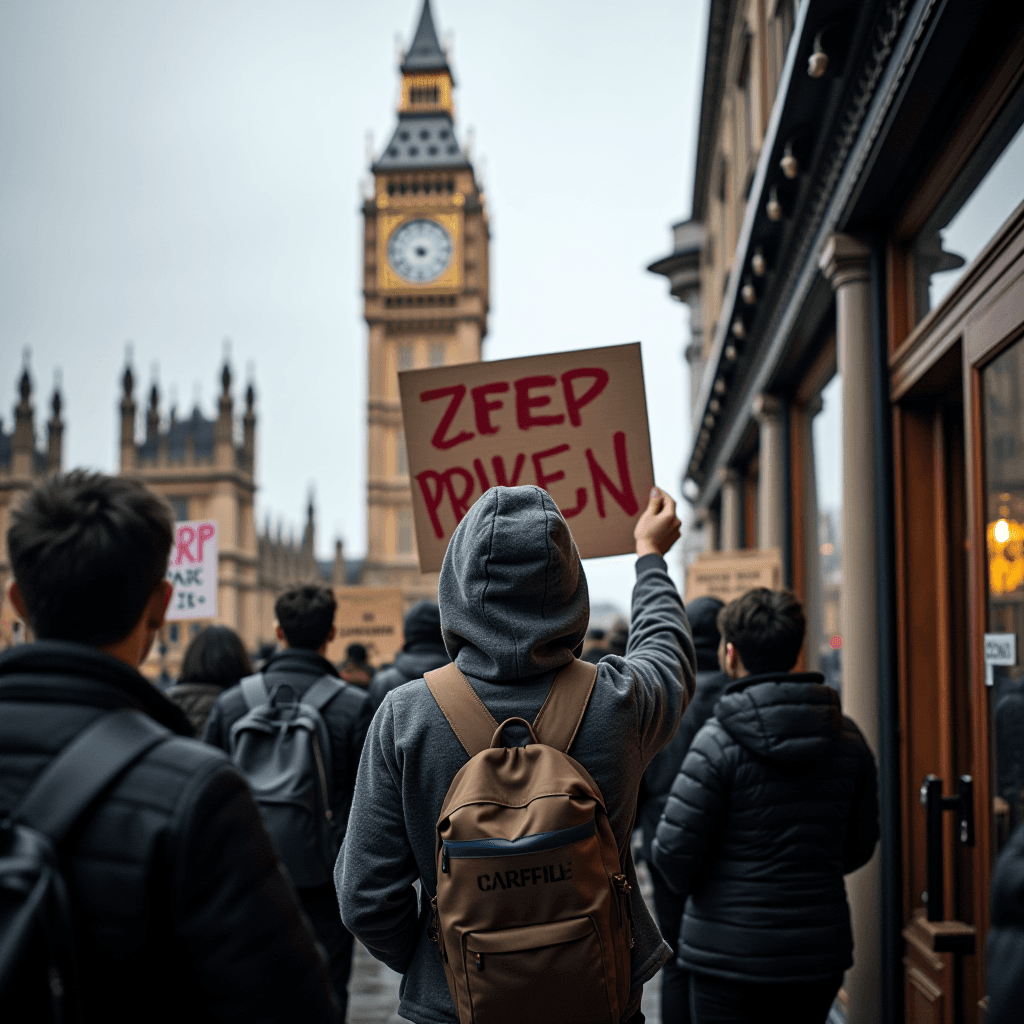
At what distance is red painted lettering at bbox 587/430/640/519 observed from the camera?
306 cm

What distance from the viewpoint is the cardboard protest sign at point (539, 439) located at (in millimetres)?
3074

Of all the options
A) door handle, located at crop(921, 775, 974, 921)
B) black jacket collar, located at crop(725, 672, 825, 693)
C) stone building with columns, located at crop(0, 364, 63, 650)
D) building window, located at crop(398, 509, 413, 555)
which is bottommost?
door handle, located at crop(921, 775, 974, 921)

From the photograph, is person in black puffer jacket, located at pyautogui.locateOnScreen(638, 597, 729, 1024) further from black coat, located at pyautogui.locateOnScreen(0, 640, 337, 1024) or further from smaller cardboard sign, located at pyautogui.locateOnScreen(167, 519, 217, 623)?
smaller cardboard sign, located at pyautogui.locateOnScreen(167, 519, 217, 623)

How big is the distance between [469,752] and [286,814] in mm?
2031

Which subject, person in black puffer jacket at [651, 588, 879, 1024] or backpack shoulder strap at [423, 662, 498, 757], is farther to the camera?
person in black puffer jacket at [651, 588, 879, 1024]

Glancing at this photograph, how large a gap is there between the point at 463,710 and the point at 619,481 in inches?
48.6

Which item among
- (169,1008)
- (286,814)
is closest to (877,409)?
(286,814)

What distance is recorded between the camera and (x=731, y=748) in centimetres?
305

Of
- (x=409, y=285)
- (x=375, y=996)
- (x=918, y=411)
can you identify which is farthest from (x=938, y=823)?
(x=409, y=285)

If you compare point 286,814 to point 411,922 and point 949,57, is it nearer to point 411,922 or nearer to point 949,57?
point 411,922

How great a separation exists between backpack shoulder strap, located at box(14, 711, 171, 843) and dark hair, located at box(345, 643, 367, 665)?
8616 mm

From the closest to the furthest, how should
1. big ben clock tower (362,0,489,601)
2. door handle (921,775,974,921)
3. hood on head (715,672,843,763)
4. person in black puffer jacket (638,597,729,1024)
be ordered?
hood on head (715,672,843,763), door handle (921,775,974,921), person in black puffer jacket (638,597,729,1024), big ben clock tower (362,0,489,601)

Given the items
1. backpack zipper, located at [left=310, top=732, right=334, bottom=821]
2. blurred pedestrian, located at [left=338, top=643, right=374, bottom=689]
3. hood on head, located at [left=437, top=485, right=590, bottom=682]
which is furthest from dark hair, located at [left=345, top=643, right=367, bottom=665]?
hood on head, located at [left=437, top=485, right=590, bottom=682]

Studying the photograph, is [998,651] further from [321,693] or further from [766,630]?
[321,693]
